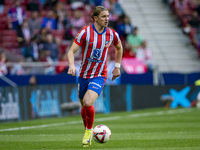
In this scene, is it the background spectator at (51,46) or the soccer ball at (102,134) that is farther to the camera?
the background spectator at (51,46)

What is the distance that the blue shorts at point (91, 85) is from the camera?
895 cm

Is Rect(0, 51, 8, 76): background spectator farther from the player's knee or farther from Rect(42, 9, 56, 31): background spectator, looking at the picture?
the player's knee

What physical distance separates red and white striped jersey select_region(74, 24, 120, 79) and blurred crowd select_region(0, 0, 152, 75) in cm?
895

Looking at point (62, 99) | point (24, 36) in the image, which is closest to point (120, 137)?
point (62, 99)

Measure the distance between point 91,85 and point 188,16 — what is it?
19.9 m

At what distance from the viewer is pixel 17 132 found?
11.6 m

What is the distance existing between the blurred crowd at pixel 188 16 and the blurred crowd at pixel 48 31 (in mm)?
4468

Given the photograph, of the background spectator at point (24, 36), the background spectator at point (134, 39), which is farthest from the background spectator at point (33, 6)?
the background spectator at point (134, 39)

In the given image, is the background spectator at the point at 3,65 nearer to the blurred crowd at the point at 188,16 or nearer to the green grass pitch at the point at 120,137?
the green grass pitch at the point at 120,137

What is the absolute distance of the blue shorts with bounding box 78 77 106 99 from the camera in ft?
29.3

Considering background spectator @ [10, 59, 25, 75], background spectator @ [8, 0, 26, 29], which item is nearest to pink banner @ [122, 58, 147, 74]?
background spectator @ [8, 0, 26, 29]

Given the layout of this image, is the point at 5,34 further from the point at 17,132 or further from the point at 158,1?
the point at 158,1

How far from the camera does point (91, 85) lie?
8969 mm

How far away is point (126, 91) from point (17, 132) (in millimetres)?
8345
